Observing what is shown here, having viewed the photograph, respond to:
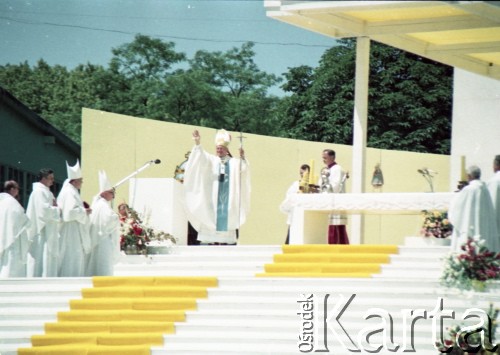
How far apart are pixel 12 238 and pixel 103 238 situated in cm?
124

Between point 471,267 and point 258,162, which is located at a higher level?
point 258,162

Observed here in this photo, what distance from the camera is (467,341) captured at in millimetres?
12914

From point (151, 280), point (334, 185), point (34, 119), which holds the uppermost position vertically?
point (34, 119)

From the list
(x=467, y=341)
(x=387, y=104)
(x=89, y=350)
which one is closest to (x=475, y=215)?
(x=467, y=341)

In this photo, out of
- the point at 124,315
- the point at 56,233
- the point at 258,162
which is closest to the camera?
the point at 124,315

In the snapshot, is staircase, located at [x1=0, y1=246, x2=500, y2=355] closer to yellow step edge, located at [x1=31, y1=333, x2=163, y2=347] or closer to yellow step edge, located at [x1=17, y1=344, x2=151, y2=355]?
yellow step edge, located at [x1=31, y1=333, x2=163, y2=347]

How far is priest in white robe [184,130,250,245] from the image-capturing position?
18.8 metres

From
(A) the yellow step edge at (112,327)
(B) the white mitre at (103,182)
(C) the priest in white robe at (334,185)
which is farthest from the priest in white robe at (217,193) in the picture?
(A) the yellow step edge at (112,327)

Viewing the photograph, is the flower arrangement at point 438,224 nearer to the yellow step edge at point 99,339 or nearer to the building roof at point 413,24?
the building roof at point 413,24

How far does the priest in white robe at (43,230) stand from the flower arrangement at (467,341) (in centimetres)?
605

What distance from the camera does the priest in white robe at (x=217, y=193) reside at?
61.8 ft

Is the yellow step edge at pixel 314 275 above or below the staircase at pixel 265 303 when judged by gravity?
above

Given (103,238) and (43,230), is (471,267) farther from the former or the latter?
(43,230)

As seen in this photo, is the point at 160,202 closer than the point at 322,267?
No
